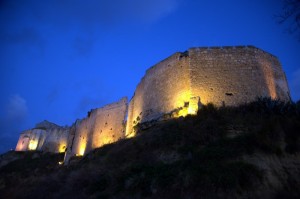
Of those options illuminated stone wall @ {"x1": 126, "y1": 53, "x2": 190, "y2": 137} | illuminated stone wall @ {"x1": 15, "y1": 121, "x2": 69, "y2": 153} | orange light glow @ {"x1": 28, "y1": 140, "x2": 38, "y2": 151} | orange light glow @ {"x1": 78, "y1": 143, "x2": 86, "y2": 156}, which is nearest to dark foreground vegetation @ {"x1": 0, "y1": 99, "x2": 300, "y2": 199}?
illuminated stone wall @ {"x1": 126, "y1": 53, "x2": 190, "y2": 137}

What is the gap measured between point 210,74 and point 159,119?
16.2 ft

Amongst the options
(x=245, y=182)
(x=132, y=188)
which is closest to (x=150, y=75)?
(x=132, y=188)

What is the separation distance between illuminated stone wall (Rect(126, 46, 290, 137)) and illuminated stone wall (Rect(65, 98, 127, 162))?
6.98 m

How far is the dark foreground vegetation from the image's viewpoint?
8.19m

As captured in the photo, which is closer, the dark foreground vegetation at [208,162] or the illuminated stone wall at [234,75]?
the dark foreground vegetation at [208,162]

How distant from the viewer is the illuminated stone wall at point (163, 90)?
17.2 m

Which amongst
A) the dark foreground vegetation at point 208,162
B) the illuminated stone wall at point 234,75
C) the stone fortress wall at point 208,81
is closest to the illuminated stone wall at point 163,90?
the stone fortress wall at point 208,81

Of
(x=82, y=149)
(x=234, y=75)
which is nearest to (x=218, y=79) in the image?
(x=234, y=75)

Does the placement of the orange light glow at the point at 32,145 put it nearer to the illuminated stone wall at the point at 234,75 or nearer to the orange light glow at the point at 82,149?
the orange light glow at the point at 82,149

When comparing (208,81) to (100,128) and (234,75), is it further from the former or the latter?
(100,128)

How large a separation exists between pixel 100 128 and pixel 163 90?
11.5m

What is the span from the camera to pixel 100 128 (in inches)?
1069

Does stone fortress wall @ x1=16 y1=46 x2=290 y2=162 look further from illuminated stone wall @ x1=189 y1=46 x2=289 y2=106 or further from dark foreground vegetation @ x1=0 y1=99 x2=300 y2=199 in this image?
dark foreground vegetation @ x1=0 y1=99 x2=300 y2=199

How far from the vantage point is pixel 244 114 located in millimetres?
13414
